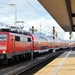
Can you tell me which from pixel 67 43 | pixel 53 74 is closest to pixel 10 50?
pixel 53 74

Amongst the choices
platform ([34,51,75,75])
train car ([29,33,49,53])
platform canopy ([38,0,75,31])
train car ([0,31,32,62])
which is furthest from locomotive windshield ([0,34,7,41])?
train car ([29,33,49,53])

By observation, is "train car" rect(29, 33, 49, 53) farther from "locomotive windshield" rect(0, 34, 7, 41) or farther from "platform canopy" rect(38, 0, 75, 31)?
"locomotive windshield" rect(0, 34, 7, 41)

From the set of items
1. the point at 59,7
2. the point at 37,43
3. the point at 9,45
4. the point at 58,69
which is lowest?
the point at 58,69

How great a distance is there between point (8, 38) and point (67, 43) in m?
69.3

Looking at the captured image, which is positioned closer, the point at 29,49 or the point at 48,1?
the point at 48,1

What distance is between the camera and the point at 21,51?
29.5 meters

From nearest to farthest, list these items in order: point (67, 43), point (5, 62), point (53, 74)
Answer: point (53, 74), point (5, 62), point (67, 43)

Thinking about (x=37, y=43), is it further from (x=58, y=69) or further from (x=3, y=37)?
(x=58, y=69)

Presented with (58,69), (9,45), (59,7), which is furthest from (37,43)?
(58,69)

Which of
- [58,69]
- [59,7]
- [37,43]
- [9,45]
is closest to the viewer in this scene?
[58,69]

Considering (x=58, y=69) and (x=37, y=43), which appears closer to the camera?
(x=58, y=69)

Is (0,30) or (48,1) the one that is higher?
(48,1)

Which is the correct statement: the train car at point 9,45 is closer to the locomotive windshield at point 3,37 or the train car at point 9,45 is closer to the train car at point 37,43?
the locomotive windshield at point 3,37

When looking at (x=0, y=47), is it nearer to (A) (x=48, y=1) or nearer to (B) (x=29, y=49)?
(A) (x=48, y=1)
